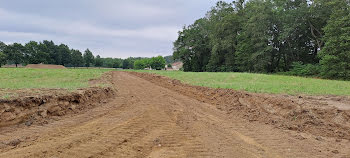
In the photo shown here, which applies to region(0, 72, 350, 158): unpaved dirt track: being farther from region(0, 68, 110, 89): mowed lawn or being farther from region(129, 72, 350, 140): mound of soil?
region(0, 68, 110, 89): mowed lawn

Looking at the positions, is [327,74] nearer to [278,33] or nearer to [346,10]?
[346,10]

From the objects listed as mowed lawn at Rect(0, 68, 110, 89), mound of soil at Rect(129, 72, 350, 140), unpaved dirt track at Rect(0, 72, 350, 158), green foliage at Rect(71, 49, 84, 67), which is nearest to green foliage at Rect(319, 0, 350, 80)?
mound of soil at Rect(129, 72, 350, 140)

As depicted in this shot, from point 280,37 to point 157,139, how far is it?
34796mm

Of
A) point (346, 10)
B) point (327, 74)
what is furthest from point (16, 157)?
point (346, 10)

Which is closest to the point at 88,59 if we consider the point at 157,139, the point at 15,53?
the point at 15,53

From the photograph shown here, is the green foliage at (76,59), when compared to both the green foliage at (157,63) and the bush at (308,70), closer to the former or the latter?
the green foliage at (157,63)

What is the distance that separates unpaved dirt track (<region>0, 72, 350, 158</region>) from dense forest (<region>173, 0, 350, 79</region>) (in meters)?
25.1

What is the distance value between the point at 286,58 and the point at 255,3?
1260 centimetres

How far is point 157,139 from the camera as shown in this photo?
4.21m

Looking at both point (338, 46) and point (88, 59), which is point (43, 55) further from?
point (338, 46)

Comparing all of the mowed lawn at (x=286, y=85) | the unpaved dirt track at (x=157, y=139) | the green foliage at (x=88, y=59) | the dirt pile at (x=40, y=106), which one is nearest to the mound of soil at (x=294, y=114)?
the unpaved dirt track at (x=157, y=139)

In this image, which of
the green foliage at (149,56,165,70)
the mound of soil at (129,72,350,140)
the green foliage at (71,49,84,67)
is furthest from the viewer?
the green foliage at (149,56,165,70)

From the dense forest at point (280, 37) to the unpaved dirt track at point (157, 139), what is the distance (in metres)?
25.1

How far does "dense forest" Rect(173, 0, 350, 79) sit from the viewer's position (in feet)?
80.2
